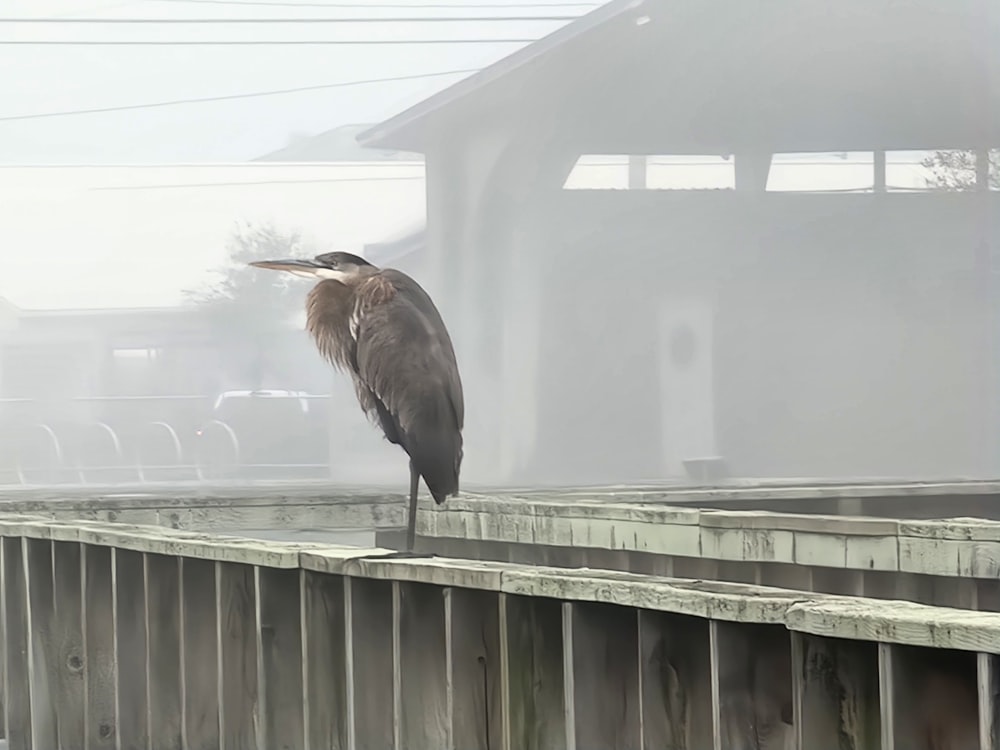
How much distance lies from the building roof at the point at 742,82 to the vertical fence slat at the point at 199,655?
5.79 meters

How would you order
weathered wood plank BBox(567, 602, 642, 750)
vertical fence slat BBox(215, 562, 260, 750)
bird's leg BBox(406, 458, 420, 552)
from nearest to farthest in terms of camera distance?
weathered wood plank BBox(567, 602, 642, 750) < vertical fence slat BBox(215, 562, 260, 750) < bird's leg BBox(406, 458, 420, 552)

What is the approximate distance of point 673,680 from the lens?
339cm

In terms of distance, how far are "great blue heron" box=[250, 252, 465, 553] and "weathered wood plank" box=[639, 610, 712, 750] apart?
2.88 m

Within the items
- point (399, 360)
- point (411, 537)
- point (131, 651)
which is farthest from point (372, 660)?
point (399, 360)

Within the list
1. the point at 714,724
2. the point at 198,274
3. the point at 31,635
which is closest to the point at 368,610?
the point at 714,724

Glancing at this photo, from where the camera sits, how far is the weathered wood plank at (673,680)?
3.33m

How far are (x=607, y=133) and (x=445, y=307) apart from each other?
1.63 m

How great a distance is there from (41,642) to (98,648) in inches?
16.2

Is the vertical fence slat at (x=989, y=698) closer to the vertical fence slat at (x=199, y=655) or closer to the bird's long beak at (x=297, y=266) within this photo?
the vertical fence slat at (x=199, y=655)

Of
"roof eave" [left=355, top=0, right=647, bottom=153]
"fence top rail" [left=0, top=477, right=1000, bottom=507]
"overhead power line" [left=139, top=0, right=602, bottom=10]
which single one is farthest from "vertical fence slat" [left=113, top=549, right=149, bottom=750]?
"overhead power line" [left=139, top=0, right=602, bottom=10]

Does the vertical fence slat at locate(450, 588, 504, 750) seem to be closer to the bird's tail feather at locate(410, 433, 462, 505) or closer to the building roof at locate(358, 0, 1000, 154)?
the bird's tail feather at locate(410, 433, 462, 505)

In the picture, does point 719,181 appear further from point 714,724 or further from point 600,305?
point 714,724

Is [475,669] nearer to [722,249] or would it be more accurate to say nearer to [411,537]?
[411,537]

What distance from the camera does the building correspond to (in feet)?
35.5
